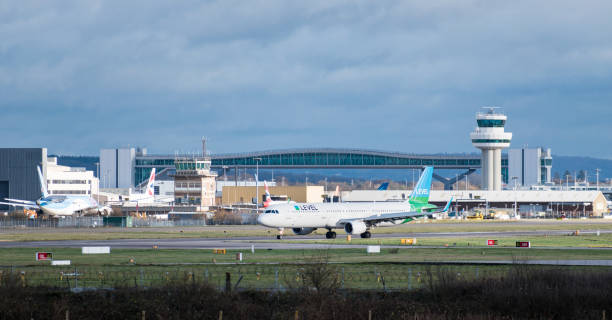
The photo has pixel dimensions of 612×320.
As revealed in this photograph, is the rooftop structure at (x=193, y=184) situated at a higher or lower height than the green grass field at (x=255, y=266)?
higher

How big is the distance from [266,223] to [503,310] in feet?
162

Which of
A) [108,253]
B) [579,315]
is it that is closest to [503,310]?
[579,315]

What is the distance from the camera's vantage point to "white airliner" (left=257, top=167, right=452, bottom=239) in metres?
82.0

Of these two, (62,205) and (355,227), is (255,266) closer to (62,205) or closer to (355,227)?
(355,227)

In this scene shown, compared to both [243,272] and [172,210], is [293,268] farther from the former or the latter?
[172,210]

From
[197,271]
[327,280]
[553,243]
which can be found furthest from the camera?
[553,243]

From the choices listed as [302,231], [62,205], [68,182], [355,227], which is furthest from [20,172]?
[355,227]

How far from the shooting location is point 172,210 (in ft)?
541

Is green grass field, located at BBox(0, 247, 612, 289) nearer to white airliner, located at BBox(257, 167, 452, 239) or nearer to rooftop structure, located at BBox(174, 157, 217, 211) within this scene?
white airliner, located at BBox(257, 167, 452, 239)

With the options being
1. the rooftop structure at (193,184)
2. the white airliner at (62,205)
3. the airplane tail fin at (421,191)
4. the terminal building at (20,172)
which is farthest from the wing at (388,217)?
the rooftop structure at (193,184)

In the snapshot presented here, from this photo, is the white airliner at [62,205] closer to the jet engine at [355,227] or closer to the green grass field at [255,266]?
the jet engine at [355,227]

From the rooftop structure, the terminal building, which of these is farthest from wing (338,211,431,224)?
the rooftop structure

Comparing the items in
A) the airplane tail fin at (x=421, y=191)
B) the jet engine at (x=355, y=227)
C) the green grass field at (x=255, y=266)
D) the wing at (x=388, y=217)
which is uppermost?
the airplane tail fin at (x=421, y=191)

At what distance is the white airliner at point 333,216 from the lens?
8200 cm
